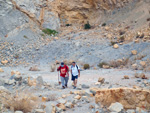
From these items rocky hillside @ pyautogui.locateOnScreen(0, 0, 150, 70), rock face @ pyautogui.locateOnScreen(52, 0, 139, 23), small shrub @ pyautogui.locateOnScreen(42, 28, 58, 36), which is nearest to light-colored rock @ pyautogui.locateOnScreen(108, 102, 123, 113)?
rocky hillside @ pyautogui.locateOnScreen(0, 0, 150, 70)

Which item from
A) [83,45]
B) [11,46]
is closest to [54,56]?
[83,45]

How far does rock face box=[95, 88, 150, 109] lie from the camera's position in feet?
13.3

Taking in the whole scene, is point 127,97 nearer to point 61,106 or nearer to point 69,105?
point 69,105

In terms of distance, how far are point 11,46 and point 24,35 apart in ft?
7.26

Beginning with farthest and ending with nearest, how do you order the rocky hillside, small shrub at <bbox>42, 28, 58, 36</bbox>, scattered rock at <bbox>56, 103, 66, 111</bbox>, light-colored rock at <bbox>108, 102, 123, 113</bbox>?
→ small shrub at <bbox>42, 28, 58, 36</bbox> → the rocky hillside → scattered rock at <bbox>56, 103, 66, 111</bbox> → light-colored rock at <bbox>108, 102, 123, 113</bbox>

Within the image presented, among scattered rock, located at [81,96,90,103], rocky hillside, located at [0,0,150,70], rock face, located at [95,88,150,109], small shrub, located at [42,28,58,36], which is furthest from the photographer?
small shrub, located at [42,28,58,36]

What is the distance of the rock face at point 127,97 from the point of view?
4.06 metres

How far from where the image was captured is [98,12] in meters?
22.3

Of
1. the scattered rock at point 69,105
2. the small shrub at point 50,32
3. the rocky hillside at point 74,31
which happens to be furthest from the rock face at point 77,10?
the scattered rock at point 69,105

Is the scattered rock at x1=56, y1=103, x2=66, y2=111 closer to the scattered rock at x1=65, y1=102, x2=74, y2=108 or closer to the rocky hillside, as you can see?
the scattered rock at x1=65, y1=102, x2=74, y2=108

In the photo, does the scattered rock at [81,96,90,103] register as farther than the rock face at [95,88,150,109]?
Answer: Yes

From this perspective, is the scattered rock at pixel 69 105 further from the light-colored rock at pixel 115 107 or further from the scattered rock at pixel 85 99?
the light-colored rock at pixel 115 107

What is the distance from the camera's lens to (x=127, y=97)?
4.16 metres

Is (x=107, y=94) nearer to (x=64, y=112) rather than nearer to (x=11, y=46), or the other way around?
(x=64, y=112)
